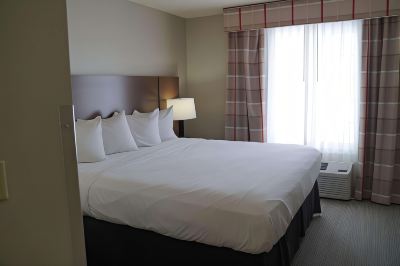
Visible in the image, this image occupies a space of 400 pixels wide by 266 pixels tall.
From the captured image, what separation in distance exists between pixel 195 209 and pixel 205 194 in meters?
0.13

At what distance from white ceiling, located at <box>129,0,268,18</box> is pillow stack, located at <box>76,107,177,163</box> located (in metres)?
1.31

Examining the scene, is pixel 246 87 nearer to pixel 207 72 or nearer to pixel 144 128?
pixel 207 72

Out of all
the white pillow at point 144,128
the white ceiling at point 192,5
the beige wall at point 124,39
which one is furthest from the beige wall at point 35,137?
the white ceiling at point 192,5

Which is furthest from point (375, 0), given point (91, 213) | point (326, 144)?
point (91, 213)

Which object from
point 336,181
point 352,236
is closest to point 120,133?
point 352,236

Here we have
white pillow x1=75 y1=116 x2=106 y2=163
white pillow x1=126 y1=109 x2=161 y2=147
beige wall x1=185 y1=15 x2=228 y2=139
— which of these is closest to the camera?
white pillow x1=75 y1=116 x2=106 y2=163

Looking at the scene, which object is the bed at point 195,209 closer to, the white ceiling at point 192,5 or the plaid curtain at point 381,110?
the plaid curtain at point 381,110

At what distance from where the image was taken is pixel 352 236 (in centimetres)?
319

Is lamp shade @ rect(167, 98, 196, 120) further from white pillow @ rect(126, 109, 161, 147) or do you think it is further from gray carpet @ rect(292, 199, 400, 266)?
gray carpet @ rect(292, 199, 400, 266)

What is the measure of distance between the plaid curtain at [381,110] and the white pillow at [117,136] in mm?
2674

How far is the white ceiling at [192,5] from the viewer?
4.21m

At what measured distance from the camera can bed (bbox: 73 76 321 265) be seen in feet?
6.85

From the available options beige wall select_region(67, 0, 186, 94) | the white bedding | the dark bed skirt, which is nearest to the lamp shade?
beige wall select_region(67, 0, 186, 94)

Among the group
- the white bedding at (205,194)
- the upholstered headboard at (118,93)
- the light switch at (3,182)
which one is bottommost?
the white bedding at (205,194)
